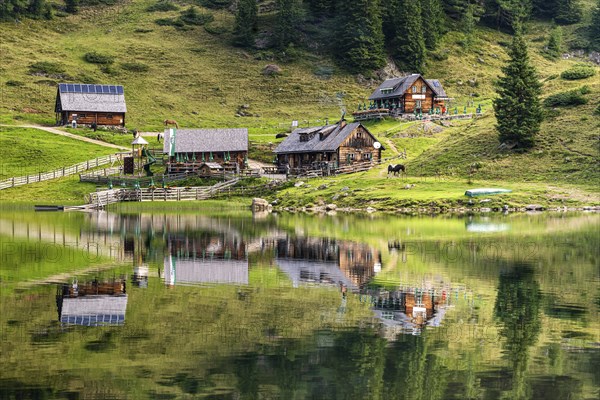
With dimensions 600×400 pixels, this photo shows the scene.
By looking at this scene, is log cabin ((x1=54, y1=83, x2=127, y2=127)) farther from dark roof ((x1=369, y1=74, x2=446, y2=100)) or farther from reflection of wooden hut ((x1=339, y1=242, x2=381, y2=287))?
reflection of wooden hut ((x1=339, y1=242, x2=381, y2=287))

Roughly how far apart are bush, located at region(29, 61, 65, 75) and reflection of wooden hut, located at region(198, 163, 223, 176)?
5552cm

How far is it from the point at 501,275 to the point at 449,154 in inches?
2651

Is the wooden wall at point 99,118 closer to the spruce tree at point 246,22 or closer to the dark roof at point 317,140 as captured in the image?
the dark roof at point 317,140

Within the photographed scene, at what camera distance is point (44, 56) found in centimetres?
16338

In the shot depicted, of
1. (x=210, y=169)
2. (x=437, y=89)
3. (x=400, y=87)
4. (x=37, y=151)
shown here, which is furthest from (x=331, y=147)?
(x=437, y=89)

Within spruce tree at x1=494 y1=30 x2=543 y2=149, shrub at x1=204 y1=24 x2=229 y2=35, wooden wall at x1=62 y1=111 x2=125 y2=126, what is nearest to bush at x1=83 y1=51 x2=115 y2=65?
shrub at x1=204 y1=24 x2=229 y2=35

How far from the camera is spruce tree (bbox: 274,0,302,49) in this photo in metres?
177

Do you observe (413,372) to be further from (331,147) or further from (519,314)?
(331,147)

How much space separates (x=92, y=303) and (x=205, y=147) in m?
84.9

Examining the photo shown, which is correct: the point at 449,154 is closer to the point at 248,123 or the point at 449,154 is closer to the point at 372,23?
the point at 248,123

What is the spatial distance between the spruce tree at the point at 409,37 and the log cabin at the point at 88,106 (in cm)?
5988

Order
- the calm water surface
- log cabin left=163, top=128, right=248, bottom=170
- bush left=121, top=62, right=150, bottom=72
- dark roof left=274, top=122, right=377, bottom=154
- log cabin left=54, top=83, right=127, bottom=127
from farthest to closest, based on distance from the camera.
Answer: bush left=121, top=62, right=150, bottom=72
log cabin left=54, top=83, right=127, bottom=127
log cabin left=163, top=128, right=248, bottom=170
dark roof left=274, top=122, right=377, bottom=154
the calm water surface

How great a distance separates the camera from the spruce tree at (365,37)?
563 feet

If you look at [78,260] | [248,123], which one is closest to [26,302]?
[78,260]
